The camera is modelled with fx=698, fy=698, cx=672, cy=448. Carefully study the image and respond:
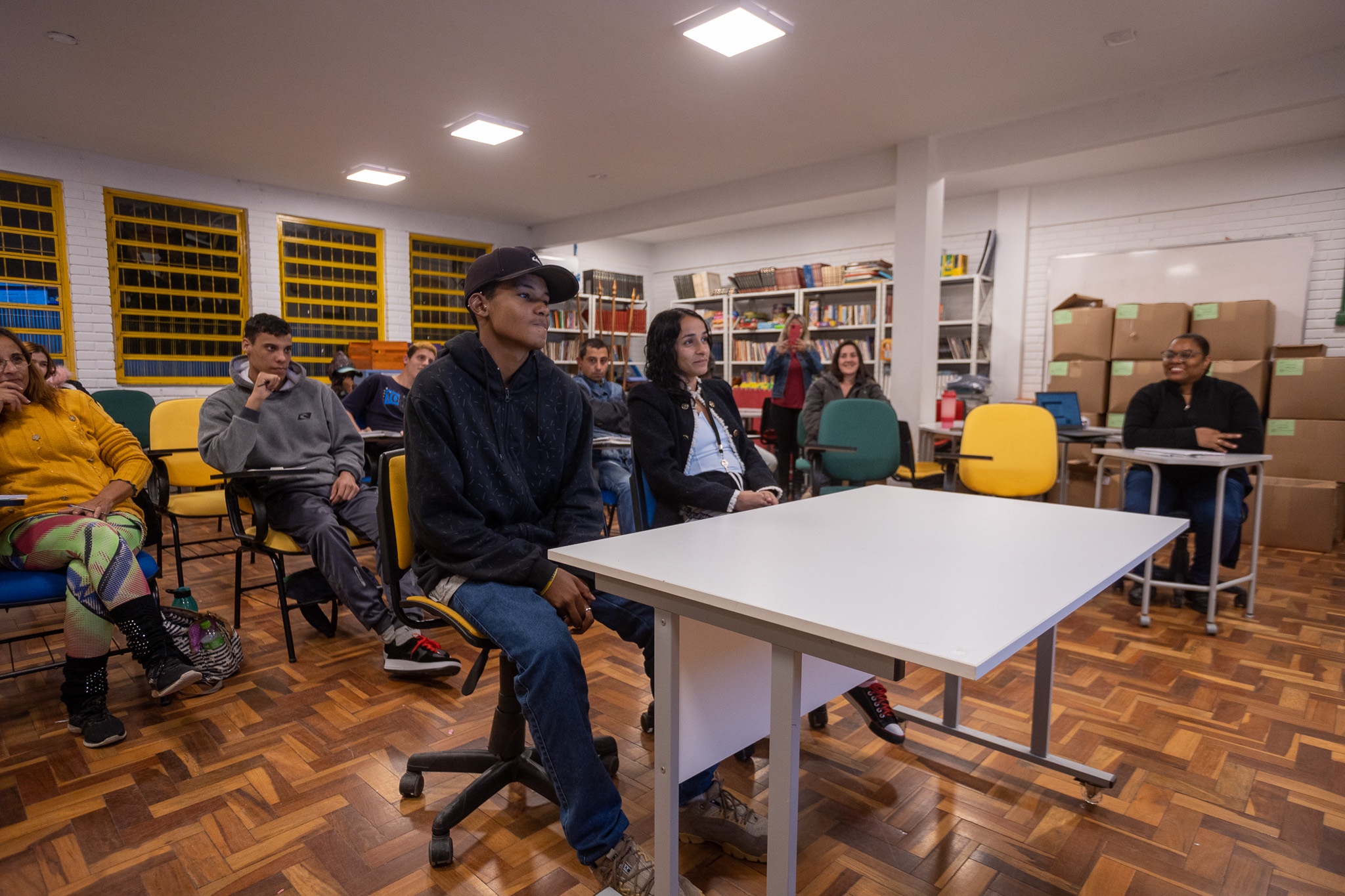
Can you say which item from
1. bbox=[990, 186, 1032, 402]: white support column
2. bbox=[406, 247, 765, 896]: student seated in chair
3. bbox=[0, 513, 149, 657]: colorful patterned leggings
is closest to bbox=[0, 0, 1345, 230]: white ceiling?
bbox=[990, 186, 1032, 402]: white support column

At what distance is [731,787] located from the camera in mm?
1786

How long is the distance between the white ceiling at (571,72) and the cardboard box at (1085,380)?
2.03m

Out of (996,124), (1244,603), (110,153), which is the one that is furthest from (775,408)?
(110,153)

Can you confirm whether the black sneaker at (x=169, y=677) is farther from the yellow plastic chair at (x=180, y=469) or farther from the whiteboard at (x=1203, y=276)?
the whiteboard at (x=1203, y=276)

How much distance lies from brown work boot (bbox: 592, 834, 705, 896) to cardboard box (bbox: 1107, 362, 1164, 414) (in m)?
5.18

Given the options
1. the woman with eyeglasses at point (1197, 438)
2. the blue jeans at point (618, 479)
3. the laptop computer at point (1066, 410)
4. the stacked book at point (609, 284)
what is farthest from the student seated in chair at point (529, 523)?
the stacked book at point (609, 284)

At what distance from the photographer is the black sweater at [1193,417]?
3.32m

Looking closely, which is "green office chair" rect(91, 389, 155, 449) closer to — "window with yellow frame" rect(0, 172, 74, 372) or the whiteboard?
"window with yellow frame" rect(0, 172, 74, 372)

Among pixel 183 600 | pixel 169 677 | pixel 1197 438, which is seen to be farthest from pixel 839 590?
pixel 1197 438

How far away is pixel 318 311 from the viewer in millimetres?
6410

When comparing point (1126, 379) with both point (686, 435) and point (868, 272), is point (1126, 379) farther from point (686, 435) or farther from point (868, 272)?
point (686, 435)

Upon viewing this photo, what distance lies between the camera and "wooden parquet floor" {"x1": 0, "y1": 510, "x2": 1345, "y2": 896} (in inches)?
57.5

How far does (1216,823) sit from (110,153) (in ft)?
23.6

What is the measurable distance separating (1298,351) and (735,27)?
4.53 metres
